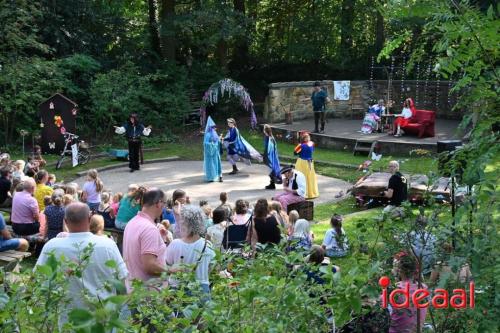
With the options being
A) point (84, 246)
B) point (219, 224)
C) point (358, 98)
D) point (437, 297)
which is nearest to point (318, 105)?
point (358, 98)

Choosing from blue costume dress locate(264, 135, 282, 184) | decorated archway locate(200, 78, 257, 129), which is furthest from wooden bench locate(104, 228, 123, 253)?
decorated archway locate(200, 78, 257, 129)

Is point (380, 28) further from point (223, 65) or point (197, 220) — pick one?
point (197, 220)

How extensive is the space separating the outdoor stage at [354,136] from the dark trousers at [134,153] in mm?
5776

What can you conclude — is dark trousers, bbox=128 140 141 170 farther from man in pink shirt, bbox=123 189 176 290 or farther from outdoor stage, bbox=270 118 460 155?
man in pink shirt, bbox=123 189 176 290

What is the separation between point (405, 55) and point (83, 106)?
12038 millimetres

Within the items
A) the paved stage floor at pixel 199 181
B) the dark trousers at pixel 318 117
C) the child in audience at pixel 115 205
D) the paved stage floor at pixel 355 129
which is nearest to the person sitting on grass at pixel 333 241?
the child in audience at pixel 115 205

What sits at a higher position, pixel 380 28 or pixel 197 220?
pixel 380 28

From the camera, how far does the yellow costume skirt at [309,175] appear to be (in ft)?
52.0

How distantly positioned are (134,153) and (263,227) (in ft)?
35.9

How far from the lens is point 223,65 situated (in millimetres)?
29656

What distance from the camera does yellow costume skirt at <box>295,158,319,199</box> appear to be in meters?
15.8

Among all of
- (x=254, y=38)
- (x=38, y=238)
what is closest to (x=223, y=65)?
(x=254, y=38)

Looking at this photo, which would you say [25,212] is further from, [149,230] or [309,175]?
[309,175]

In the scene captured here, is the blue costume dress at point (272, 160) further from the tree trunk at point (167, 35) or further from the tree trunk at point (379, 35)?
the tree trunk at point (379, 35)
